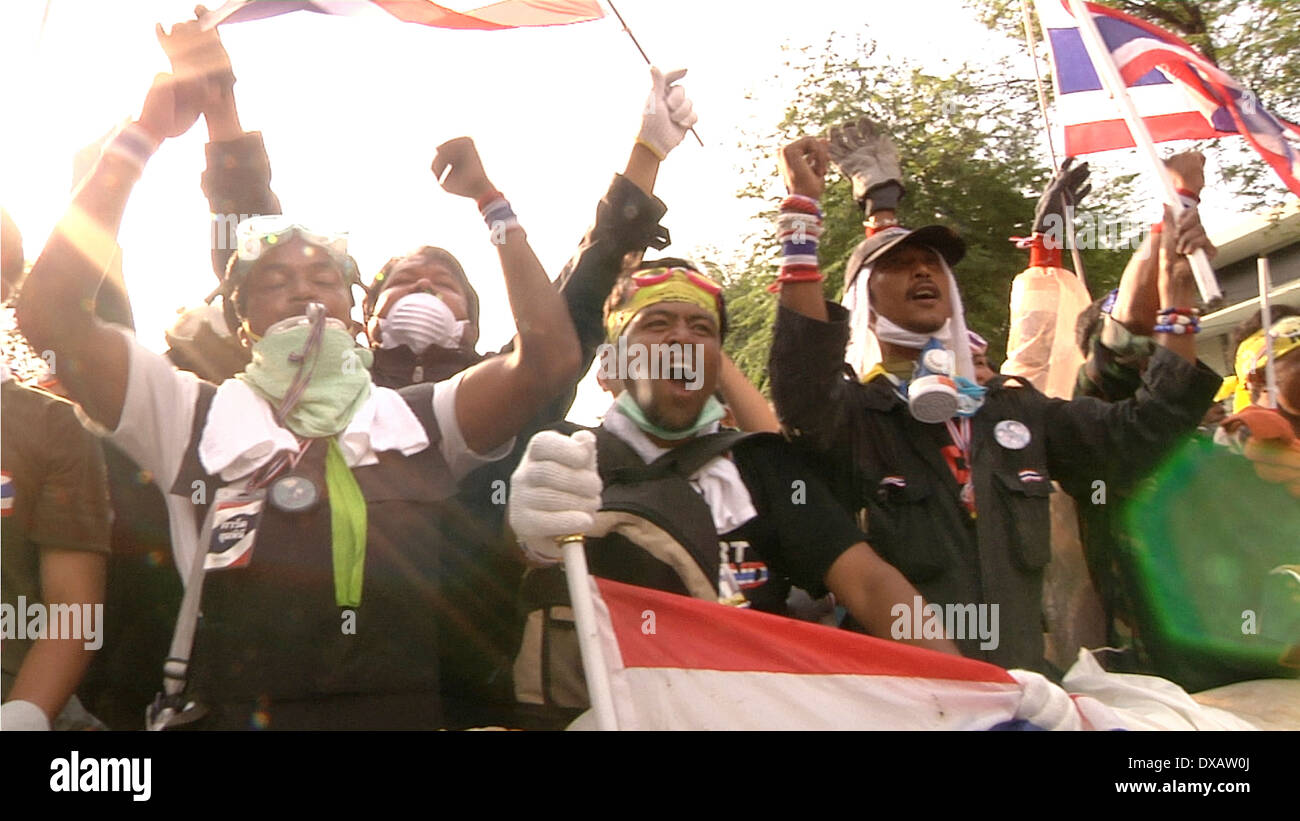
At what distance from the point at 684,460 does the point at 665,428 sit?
4.9 inches

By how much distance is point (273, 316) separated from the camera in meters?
3.66

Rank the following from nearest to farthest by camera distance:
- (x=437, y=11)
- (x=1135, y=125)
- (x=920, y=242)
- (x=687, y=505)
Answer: (x=687, y=505) → (x=920, y=242) → (x=437, y=11) → (x=1135, y=125)

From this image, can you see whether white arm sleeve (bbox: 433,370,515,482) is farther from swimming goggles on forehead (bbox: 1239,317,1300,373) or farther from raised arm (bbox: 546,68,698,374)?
swimming goggles on forehead (bbox: 1239,317,1300,373)

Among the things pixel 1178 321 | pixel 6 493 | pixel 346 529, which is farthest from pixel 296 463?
pixel 1178 321

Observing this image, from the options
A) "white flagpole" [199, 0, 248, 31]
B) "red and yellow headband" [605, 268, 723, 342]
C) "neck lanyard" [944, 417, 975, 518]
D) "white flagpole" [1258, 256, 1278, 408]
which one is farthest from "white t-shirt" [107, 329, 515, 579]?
"white flagpole" [1258, 256, 1278, 408]

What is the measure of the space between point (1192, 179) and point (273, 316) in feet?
10.1

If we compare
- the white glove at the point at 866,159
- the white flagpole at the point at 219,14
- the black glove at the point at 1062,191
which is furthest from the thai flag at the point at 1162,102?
the white flagpole at the point at 219,14

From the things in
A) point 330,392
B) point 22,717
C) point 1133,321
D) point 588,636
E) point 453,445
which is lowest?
point 22,717

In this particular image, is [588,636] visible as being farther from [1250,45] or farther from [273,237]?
[1250,45]

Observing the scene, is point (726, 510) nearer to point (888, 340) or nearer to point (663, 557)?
point (663, 557)

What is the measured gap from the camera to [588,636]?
3102 millimetres

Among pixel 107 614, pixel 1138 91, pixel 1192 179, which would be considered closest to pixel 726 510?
pixel 107 614

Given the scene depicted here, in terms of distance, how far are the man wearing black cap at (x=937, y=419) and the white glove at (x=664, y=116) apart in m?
0.32
